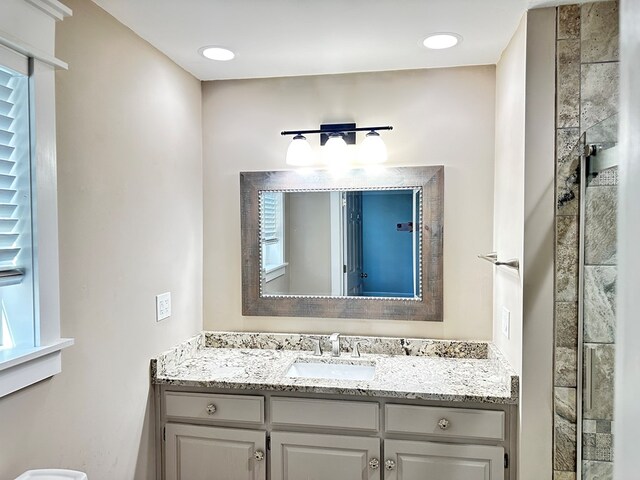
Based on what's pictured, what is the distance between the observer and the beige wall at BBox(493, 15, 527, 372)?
1.72 m

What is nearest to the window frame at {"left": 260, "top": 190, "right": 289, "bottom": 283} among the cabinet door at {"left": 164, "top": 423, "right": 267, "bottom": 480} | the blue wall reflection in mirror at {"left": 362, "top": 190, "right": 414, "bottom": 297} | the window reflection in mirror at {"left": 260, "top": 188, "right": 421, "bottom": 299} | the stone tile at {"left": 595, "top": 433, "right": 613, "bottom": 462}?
the window reflection in mirror at {"left": 260, "top": 188, "right": 421, "bottom": 299}

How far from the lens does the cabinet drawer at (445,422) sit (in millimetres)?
1767

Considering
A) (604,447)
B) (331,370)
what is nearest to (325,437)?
(331,370)

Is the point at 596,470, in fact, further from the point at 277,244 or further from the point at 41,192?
the point at 41,192

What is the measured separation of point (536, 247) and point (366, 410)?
37.8 inches

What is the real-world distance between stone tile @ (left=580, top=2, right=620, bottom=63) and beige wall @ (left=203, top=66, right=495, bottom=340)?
0.60m

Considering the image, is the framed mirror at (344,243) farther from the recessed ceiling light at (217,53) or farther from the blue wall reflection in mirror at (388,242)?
the recessed ceiling light at (217,53)

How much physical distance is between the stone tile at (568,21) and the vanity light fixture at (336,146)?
0.85 metres

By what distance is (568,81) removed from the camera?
162 cm

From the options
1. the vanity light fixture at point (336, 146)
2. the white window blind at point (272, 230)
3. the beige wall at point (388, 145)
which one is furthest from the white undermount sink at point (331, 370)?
the vanity light fixture at point (336, 146)

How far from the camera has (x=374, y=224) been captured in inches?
91.4

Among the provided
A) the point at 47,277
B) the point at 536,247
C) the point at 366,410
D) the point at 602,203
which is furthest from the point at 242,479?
the point at 602,203

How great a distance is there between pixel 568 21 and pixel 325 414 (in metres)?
1.83

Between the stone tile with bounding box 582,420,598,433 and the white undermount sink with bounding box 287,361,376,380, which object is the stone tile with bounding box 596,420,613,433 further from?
the white undermount sink with bounding box 287,361,376,380
